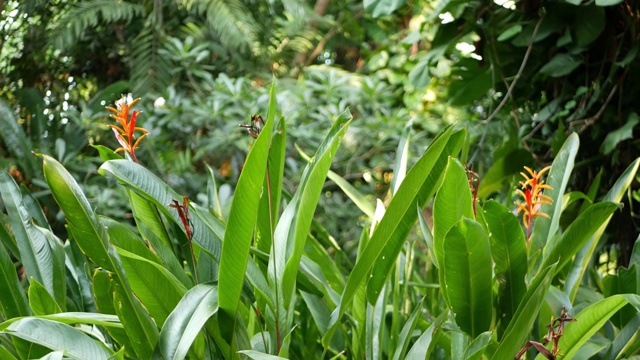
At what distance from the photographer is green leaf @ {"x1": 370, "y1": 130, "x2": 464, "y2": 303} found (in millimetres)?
894

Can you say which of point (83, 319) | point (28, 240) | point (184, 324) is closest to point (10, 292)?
point (28, 240)

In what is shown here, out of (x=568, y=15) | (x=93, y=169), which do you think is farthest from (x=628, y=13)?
(x=93, y=169)

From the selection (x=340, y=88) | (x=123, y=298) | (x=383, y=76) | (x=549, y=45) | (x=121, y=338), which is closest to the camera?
(x=123, y=298)

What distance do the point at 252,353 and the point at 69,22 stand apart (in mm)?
2390

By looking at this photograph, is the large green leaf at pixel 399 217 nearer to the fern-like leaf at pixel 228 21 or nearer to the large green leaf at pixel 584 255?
the large green leaf at pixel 584 255

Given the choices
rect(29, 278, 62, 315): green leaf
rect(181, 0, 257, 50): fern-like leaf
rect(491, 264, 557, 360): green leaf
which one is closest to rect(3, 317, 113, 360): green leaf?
rect(29, 278, 62, 315): green leaf

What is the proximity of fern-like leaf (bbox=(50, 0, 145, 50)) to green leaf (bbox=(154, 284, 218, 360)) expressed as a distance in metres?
2.27

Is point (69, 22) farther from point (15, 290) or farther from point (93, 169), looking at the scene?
point (15, 290)

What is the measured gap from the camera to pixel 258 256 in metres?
1.06

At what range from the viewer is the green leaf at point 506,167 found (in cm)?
190

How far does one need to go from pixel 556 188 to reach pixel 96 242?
715 millimetres

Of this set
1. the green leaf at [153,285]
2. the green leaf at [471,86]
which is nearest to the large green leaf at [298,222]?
the green leaf at [153,285]

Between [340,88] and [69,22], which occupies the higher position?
[69,22]

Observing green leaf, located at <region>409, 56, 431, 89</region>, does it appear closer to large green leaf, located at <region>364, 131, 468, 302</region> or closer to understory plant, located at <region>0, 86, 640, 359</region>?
understory plant, located at <region>0, 86, 640, 359</region>
